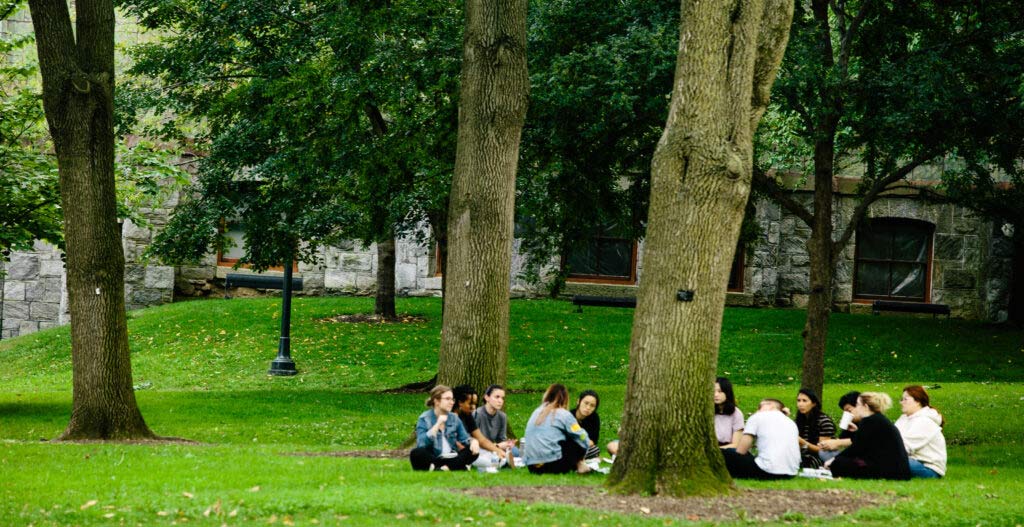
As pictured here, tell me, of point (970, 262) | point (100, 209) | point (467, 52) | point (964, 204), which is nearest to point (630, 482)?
point (467, 52)

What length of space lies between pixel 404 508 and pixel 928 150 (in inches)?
463

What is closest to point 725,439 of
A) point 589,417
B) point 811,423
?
point 811,423

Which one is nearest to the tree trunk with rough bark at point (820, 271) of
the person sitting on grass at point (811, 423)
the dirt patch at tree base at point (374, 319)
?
the person sitting on grass at point (811, 423)

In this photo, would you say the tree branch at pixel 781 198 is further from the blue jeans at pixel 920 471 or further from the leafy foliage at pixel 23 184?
the leafy foliage at pixel 23 184

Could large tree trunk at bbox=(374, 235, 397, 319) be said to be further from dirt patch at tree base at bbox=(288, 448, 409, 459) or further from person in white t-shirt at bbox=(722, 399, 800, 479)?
person in white t-shirt at bbox=(722, 399, 800, 479)

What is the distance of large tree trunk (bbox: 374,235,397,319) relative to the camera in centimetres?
2570

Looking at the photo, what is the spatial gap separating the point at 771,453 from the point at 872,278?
19.7 m

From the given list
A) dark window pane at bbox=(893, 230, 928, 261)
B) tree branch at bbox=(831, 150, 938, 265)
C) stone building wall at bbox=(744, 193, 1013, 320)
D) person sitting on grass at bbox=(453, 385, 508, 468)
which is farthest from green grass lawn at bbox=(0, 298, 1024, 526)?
tree branch at bbox=(831, 150, 938, 265)

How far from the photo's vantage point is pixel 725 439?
12438 mm

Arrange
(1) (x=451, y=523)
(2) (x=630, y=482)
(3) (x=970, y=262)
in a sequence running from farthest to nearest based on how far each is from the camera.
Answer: (3) (x=970, y=262) < (2) (x=630, y=482) < (1) (x=451, y=523)

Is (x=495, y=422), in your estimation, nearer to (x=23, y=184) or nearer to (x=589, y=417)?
(x=589, y=417)

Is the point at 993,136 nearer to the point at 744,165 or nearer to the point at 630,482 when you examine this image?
the point at 744,165

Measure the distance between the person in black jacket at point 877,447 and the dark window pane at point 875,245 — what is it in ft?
61.5

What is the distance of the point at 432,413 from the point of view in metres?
11.6
